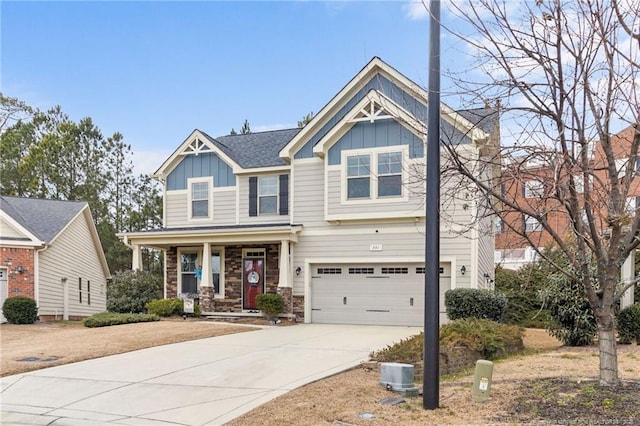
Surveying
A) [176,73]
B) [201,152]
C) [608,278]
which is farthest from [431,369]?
[201,152]

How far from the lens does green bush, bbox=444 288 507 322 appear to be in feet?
47.4

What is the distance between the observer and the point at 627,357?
9.41 metres

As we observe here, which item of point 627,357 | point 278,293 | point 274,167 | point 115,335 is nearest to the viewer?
point 627,357

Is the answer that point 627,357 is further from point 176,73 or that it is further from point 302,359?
point 176,73

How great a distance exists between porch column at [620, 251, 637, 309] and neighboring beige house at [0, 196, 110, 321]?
20.3 metres

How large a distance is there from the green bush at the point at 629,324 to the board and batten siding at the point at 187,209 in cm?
1283

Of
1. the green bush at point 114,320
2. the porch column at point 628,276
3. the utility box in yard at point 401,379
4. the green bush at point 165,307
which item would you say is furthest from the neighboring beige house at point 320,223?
the utility box in yard at point 401,379

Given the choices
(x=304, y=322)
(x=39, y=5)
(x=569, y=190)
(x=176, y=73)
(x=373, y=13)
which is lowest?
(x=304, y=322)

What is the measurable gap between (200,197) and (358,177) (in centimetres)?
672

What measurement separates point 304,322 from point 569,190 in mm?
12983

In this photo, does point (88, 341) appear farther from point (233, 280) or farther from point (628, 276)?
point (628, 276)

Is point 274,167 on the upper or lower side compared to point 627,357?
upper

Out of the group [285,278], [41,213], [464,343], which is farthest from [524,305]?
[41,213]

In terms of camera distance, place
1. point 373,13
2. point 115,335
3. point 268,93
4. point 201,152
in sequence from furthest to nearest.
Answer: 1. point 201,152
2. point 268,93
3. point 115,335
4. point 373,13
